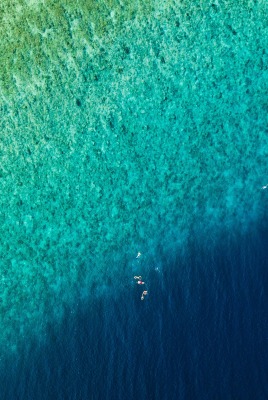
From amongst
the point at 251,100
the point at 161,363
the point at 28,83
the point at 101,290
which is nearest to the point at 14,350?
the point at 101,290

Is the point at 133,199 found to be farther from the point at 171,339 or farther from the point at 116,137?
the point at 171,339

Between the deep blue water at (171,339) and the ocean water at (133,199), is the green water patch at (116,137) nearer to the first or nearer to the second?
the ocean water at (133,199)

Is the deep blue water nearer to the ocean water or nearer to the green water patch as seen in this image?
the ocean water

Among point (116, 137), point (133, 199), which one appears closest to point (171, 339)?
point (133, 199)

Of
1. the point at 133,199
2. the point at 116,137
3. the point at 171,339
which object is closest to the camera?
the point at 171,339

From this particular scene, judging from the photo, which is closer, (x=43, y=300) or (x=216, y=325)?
(x=216, y=325)

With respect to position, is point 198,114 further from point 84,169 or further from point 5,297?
point 5,297

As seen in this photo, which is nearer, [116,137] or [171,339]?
[171,339]

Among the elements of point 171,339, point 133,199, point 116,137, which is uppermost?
point 116,137
